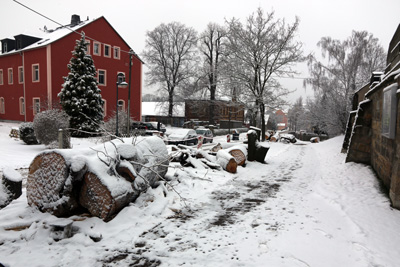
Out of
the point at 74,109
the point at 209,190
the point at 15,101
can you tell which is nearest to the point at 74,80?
the point at 74,109

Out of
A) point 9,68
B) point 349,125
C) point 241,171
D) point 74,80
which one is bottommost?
point 241,171

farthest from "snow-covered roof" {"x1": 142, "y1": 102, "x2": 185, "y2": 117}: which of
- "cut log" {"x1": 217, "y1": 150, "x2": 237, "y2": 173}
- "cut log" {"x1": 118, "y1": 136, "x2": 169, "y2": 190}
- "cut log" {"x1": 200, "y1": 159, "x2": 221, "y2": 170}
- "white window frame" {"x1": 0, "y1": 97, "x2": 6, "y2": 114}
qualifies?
"cut log" {"x1": 118, "y1": 136, "x2": 169, "y2": 190}

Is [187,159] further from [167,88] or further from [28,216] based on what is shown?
[167,88]

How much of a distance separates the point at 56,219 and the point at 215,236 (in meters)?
2.51

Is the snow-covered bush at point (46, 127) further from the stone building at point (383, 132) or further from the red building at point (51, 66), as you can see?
the stone building at point (383, 132)

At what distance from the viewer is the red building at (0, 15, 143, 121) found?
2594 centimetres

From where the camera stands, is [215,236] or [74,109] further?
[74,109]

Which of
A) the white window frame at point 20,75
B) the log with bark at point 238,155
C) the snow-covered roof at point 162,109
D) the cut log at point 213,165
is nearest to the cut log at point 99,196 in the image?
the cut log at point 213,165

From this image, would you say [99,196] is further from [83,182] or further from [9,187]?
[9,187]

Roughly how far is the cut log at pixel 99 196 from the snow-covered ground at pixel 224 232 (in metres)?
0.16

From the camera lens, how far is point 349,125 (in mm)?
12758

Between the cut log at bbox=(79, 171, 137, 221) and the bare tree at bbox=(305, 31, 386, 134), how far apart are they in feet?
87.7

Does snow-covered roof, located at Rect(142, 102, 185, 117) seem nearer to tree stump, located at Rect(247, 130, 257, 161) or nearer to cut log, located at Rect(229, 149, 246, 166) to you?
tree stump, located at Rect(247, 130, 257, 161)

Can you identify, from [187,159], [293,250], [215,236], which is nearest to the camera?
[293,250]
